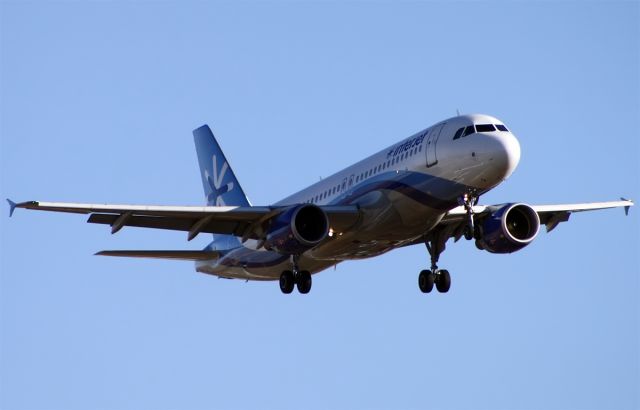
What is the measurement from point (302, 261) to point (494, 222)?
23.1ft

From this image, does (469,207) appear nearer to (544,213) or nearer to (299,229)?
(299,229)

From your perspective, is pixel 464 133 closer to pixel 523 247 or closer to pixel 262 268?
pixel 523 247

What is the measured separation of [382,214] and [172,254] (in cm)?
998

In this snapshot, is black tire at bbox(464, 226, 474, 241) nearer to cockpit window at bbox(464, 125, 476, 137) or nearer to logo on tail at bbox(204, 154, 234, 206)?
cockpit window at bbox(464, 125, 476, 137)

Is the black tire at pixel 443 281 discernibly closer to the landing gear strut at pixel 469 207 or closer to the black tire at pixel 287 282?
the landing gear strut at pixel 469 207

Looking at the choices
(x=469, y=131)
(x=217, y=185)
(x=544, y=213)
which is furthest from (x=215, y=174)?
(x=469, y=131)

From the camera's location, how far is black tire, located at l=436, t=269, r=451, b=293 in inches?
1741

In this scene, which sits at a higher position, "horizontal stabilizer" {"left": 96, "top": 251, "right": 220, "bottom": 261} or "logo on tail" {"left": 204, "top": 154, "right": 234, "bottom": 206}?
"logo on tail" {"left": 204, "top": 154, "right": 234, "bottom": 206}

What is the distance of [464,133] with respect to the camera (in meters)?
38.2

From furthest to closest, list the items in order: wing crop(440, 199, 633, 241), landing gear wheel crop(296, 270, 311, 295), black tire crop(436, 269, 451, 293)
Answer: black tire crop(436, 269, 451, 293) < landing gear wheel crop(296, 270, 311, 295) < wing crop(440, 199, 633, 241)

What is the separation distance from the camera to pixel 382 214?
39875mm

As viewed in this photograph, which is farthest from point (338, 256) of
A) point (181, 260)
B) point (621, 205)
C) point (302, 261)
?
point (621, 205)

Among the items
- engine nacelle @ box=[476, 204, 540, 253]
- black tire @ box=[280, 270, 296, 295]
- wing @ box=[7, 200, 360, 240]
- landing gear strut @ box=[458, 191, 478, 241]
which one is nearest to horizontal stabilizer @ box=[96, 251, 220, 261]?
wing @ box=[7, 200, 360, 240]

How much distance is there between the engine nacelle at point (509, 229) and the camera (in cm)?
4144
